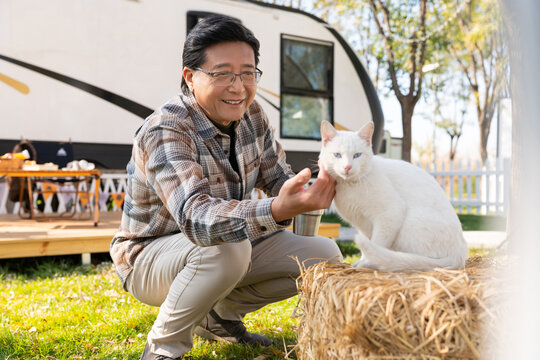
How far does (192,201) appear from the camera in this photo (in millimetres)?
1387

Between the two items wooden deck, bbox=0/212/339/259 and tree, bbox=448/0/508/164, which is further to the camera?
wooden deck, bbox=0/212/339/259

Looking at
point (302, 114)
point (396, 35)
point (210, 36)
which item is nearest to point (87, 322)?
point (210, 36)

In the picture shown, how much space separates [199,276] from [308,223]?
548 millimetres

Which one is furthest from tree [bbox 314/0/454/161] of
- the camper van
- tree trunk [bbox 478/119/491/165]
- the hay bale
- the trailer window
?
tree trunk [bbox 478/119/491/165]

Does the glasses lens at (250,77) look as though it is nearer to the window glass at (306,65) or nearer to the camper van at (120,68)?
the camper van at (120,68)

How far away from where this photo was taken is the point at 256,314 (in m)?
2.54

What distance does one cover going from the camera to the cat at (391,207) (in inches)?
51.0

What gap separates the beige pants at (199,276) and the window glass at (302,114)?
172 inches

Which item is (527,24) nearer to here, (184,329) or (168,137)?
(168,137)

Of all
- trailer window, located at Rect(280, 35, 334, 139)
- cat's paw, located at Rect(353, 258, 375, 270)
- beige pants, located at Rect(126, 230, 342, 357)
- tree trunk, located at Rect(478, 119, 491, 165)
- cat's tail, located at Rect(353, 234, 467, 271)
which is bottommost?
beige pants, located at Rect(126, 230, 342, 357)

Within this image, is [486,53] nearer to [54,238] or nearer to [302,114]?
[54,238]

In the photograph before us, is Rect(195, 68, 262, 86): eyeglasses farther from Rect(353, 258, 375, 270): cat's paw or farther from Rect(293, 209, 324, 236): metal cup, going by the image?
Rect(353, 258, 375, 270): cat's paw

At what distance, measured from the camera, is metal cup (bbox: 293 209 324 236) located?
1.88 metres

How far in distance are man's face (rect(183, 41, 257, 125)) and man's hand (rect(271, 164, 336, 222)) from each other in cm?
54
